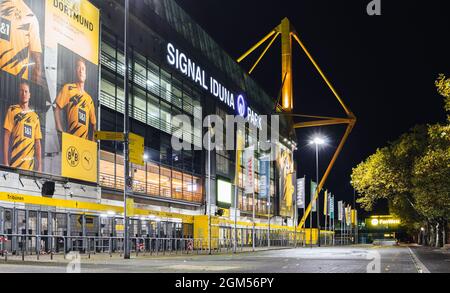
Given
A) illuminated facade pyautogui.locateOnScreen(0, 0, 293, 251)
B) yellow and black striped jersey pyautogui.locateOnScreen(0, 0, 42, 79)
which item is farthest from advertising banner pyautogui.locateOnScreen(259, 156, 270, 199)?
yellow and black striped jersey pyautogui.locateOnScreen(0, 0, 42, 79)

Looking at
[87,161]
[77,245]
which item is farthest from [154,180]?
[77,245]

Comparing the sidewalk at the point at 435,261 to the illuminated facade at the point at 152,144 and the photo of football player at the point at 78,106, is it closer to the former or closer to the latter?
the illuminated facade at the point at 152,144

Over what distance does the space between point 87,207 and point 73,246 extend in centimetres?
259

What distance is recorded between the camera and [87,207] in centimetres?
3762

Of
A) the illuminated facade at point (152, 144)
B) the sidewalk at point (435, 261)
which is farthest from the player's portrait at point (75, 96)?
the sidewalk at point (435, 261)

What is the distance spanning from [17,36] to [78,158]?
27.7 feet

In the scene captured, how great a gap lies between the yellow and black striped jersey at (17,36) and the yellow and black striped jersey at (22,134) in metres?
2.11

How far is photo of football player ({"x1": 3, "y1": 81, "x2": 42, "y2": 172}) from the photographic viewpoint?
32.4 meters

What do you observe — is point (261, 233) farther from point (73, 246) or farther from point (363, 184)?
point (73, 246)

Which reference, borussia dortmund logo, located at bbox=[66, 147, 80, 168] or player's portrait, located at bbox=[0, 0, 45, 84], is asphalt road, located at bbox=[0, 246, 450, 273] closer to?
borussia dortmund logo, located at bbox=[66, 147, 80, 168]

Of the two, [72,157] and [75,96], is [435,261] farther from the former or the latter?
[75,96]

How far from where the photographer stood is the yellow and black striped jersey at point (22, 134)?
107ft

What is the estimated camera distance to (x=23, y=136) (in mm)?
33469

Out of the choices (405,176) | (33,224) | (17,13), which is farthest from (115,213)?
(405,176)
